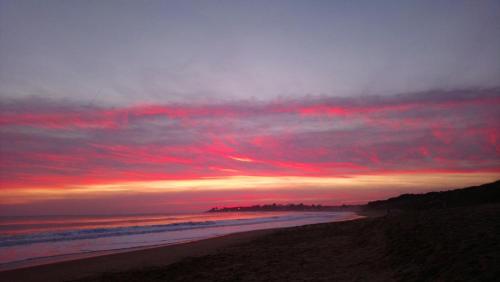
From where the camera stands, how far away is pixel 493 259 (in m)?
6.87

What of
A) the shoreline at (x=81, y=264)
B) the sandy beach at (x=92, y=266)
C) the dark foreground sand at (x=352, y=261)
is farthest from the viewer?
the shoreline at (x=81, y=264)

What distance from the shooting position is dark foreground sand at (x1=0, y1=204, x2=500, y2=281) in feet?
25.2

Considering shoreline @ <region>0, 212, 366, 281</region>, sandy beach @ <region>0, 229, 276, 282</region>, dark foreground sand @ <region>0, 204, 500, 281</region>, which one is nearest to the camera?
dark foreground sand @ <region>0, 204, 500, 281</region>

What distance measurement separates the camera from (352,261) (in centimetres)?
1091

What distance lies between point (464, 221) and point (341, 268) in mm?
4177

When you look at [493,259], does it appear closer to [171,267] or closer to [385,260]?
[385,260]

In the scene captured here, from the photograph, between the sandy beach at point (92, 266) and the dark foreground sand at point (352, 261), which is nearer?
the dark foreground sand at point (352, 261)

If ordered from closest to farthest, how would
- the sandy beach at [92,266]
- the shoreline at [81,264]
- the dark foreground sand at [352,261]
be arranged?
the dark foreground sand at [352,261] → the sandy beach at [92,266] → the shoreline at [81,264]

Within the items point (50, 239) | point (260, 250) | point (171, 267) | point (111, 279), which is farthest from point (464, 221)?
point (50, 239)

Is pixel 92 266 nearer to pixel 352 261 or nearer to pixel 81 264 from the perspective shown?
pixel 81 264

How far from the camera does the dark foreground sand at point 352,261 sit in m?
7.67

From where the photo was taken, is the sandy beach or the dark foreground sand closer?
the dark foreground sand

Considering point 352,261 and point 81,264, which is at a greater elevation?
point 352,261

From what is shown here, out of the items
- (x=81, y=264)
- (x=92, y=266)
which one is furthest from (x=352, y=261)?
(x=81, y=264)
